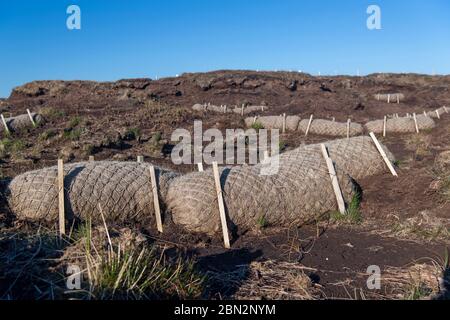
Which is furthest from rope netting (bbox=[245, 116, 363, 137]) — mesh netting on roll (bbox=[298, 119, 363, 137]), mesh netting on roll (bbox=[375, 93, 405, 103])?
mesh netting on roll (bbox=[375, 93, 405, 103])

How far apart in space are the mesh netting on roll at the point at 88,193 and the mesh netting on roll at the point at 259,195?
426 millimetres

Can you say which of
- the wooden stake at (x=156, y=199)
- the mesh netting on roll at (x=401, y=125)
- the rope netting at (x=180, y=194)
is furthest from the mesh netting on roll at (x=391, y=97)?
the wooden stake at (x=156, y=199)

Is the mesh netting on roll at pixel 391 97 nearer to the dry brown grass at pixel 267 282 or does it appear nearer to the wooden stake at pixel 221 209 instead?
the wooden stake at pixel 221 209

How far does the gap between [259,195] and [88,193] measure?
7.76 feet

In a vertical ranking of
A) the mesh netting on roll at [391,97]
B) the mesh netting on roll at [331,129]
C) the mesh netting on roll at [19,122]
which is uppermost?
the mesh netting on roll at [391,97]

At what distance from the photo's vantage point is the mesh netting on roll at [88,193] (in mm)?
5855

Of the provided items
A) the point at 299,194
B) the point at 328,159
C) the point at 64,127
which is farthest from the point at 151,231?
the point at 64,127

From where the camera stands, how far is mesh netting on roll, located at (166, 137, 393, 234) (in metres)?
6.20

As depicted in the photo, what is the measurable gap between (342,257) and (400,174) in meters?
3.54

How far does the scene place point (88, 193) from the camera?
234 inches

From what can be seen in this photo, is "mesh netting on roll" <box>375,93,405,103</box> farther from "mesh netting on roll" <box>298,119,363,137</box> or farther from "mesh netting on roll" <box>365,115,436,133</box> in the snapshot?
"mesh netting on roll" <box>298,119,363,137</box>

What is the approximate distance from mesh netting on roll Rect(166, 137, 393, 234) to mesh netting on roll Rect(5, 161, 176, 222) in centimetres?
43

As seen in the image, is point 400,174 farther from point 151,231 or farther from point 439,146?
point 439,146

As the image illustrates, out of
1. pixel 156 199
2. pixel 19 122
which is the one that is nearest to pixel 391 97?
pixel 19 122
